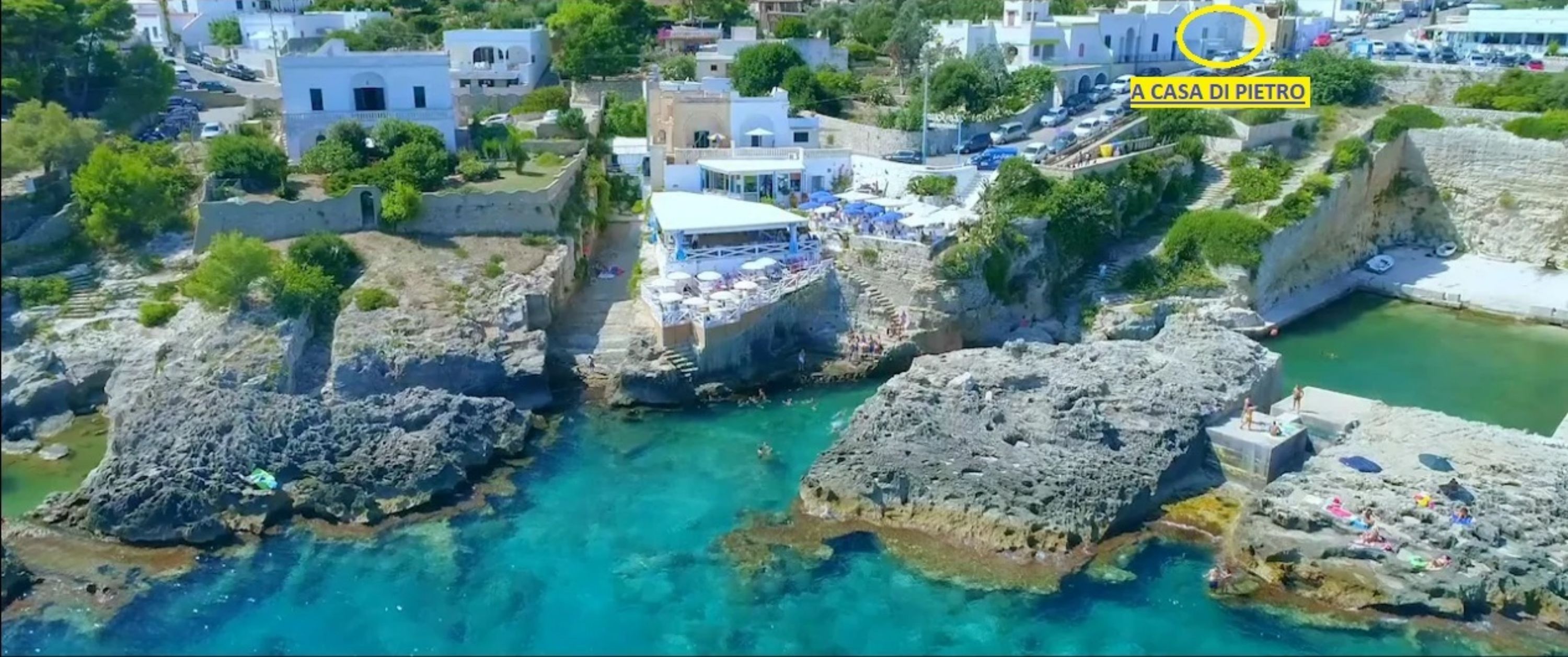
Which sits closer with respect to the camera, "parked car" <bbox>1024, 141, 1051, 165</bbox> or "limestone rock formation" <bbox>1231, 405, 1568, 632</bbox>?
"limestone rock formation" <bbox>1231, 405, 1568, 632</bbox>

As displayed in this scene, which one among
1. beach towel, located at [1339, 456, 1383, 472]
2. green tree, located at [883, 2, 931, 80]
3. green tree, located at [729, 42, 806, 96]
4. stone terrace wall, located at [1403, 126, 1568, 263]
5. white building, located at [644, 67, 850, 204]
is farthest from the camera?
green tree, located at [883, 2, 931, 80]

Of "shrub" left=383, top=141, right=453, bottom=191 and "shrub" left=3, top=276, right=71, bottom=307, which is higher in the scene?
"shrub" left=383, top=141, right=453, bottom=191

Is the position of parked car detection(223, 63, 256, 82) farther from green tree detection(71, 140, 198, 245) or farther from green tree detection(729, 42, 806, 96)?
green tree detection(729, 42, 806, 96)

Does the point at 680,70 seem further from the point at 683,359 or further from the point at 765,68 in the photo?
the point at 683,359

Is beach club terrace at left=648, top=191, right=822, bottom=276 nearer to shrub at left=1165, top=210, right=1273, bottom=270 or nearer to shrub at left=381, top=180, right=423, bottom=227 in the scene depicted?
shrub at left=381, top=180, right=423, bottom=227

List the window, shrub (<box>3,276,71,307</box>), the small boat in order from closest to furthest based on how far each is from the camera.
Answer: shrub (<box>3,276,71,307</box>)
the window
the small boat

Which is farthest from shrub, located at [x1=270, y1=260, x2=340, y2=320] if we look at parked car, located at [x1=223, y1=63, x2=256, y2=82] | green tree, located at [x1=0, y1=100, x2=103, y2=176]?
parked car, located at [x1=223, y1=63, x2=256, y2=82]

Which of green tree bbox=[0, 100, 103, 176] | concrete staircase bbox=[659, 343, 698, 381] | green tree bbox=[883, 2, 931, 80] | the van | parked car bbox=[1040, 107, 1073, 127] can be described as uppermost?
green tree bbox=[883, 2, 931, 80]

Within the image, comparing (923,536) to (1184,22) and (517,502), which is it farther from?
(1184,22)
